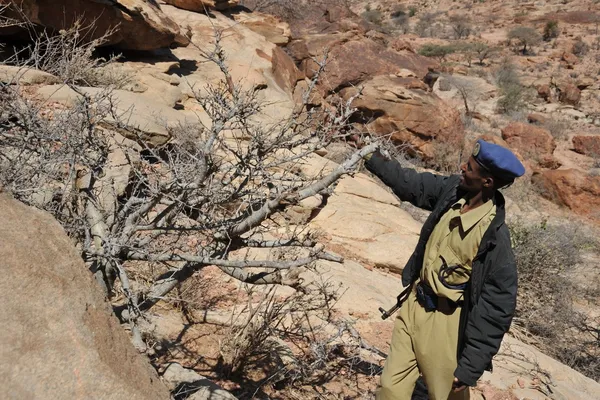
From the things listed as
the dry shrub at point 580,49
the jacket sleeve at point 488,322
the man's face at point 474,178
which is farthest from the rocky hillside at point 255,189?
the dry shrub at point 580,49

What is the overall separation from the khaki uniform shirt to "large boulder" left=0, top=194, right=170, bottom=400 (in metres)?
1.25

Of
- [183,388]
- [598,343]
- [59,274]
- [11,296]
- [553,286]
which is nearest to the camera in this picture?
[11,296]

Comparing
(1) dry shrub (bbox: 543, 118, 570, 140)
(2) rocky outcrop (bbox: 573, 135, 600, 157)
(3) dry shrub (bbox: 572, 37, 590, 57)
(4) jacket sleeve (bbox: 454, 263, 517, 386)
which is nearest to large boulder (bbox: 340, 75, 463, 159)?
(2) rocky outcrop (bbox: 573, 135, 600, 157)

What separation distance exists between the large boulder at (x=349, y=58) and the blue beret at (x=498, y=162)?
9.87 meters

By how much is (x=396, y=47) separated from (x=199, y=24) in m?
7.01

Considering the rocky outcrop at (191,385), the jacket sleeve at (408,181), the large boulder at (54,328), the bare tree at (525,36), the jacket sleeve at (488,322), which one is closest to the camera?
the large boulder at (54,328)

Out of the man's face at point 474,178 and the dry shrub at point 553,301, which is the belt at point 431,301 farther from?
the dry shrub at point 553,301

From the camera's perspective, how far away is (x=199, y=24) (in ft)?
33.5

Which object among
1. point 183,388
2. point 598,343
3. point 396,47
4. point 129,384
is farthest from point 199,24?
point 129,384

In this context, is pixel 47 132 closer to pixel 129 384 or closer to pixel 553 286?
pixel 129 384

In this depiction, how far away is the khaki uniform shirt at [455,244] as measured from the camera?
2.15 m

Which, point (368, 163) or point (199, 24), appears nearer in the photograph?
point (368, 163)

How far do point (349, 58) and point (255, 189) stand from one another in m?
10.8

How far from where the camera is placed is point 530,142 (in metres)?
13.2
